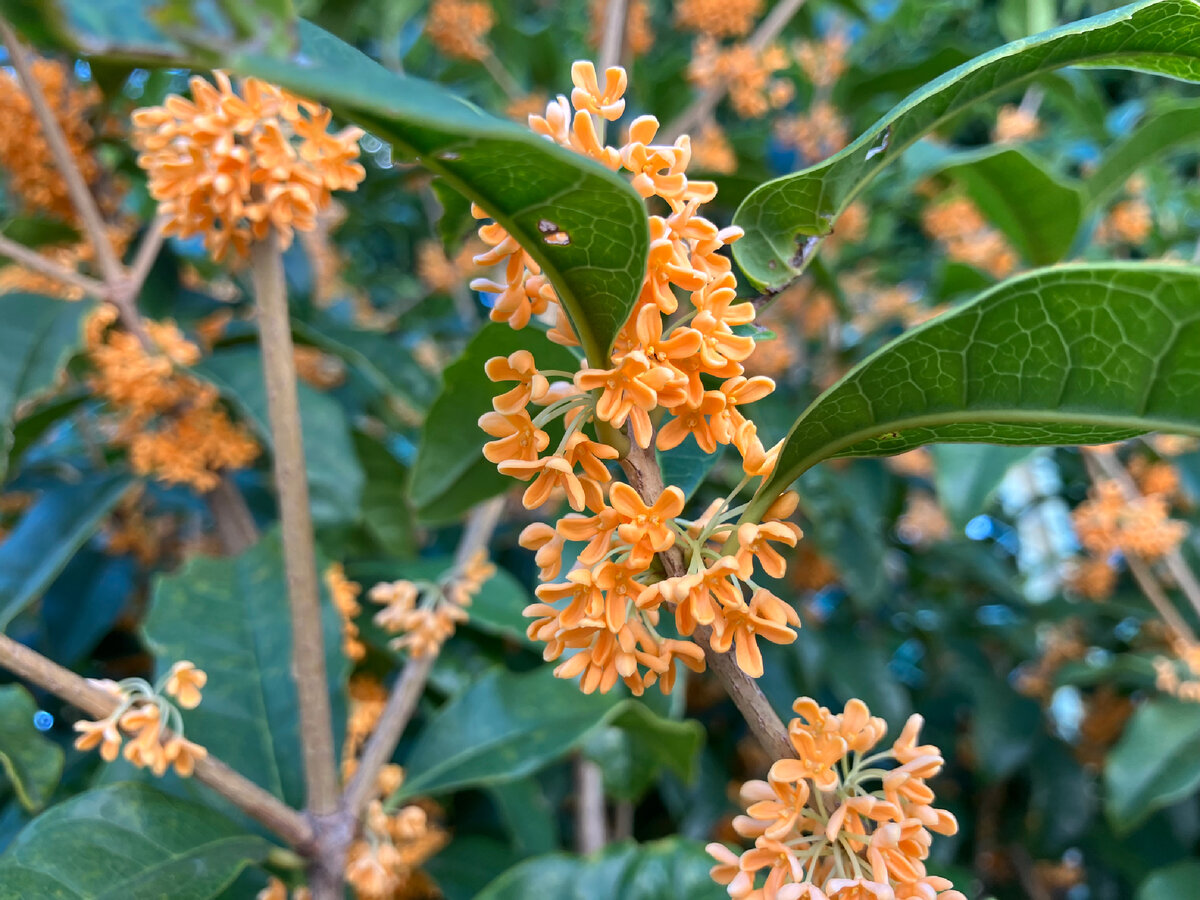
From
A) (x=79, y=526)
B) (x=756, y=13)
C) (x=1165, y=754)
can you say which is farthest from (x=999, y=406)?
(x=756, y=13)

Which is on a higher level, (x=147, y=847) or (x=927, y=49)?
(x=927, y=49)

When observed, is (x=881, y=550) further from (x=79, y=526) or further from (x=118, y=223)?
(x=118, y=223)

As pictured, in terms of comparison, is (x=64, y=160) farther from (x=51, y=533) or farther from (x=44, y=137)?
(x=51, y=533)

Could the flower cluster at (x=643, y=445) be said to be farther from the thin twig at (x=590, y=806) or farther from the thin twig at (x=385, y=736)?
the thin twig at (x=590, y=806)

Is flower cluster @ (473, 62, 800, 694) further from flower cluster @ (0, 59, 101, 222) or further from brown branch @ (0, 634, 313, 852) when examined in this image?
flower cluster @ (0, 59, 101, 222)

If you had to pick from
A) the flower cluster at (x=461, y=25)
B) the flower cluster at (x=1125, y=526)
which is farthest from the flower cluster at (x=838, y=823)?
the flower cluster at (x=461, y=25)
